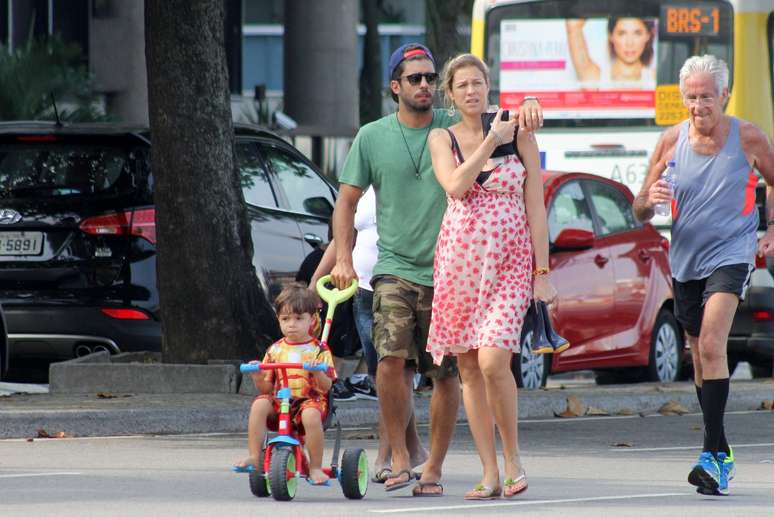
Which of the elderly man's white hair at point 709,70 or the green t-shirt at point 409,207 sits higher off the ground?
the elderly man's white hair at point 709,70

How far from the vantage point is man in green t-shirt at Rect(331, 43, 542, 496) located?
8656 mm

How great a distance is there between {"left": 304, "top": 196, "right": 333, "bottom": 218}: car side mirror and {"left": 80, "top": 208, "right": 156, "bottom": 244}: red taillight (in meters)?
1.29

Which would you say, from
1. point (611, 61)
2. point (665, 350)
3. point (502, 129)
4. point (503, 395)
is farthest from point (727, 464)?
point (611, 61)

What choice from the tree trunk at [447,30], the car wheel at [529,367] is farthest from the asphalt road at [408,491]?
the tree trunk at [447,30]

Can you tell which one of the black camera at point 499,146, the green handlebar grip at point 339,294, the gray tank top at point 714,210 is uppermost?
the black camera at point 499,146

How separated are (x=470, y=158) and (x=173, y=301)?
5.08 m

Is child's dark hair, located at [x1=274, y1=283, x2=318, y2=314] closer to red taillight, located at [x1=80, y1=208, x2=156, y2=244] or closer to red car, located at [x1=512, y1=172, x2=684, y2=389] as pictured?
red taillight, located at [x1=80, y1=208, x2=156, y2=244]

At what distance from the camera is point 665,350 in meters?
15.6

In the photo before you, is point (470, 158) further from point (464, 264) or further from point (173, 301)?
point (173, 301)

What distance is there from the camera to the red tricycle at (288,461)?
8180 mm

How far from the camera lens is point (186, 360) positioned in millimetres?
13008

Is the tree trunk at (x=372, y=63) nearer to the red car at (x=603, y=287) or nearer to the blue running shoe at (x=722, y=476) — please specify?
the red car at (x=603, y=287)

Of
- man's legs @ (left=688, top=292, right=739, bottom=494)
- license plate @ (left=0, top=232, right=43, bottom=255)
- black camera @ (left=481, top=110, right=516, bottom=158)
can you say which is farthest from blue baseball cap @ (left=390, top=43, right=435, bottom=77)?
license plate @ (left=0, top=232, right=43, bottom=255)

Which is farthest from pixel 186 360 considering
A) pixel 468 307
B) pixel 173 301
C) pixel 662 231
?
pixel 662 231
